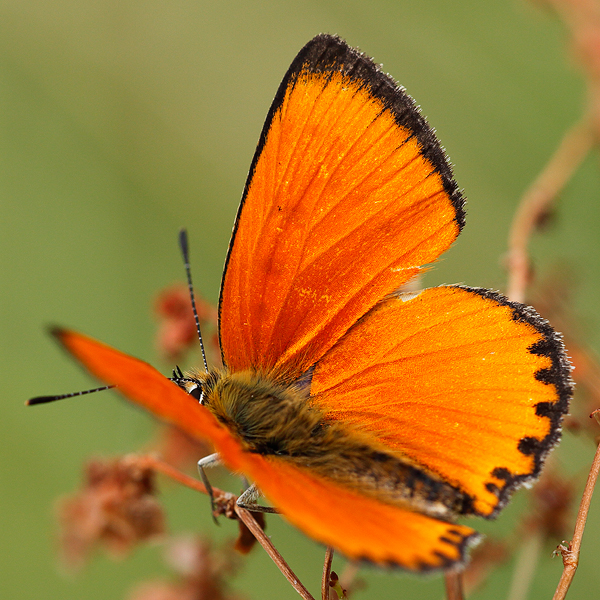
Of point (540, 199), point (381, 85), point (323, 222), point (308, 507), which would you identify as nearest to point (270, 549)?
point (308, 507)

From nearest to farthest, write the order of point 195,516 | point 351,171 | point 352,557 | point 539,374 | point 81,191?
point 352,557 → point 539,374 → point 351,171 → point 195,516 → point 81,191

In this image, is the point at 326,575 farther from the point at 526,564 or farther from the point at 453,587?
the point at 526,564

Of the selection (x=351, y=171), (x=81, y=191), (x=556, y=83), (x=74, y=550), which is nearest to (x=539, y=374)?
(x=351, y=171)

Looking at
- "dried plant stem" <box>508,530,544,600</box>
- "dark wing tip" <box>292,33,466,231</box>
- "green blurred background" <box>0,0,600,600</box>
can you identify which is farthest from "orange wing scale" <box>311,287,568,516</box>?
"green blurred background" <box>0,0,600,600</box>

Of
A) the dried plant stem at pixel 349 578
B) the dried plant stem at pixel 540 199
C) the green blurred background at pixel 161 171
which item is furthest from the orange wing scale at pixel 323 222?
the green blurred background at pixel 161 171

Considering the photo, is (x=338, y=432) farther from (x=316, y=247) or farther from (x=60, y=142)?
(x=60, y=142)

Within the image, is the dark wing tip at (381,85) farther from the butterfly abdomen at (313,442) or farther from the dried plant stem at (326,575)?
the dried plant stem at (326,575)
